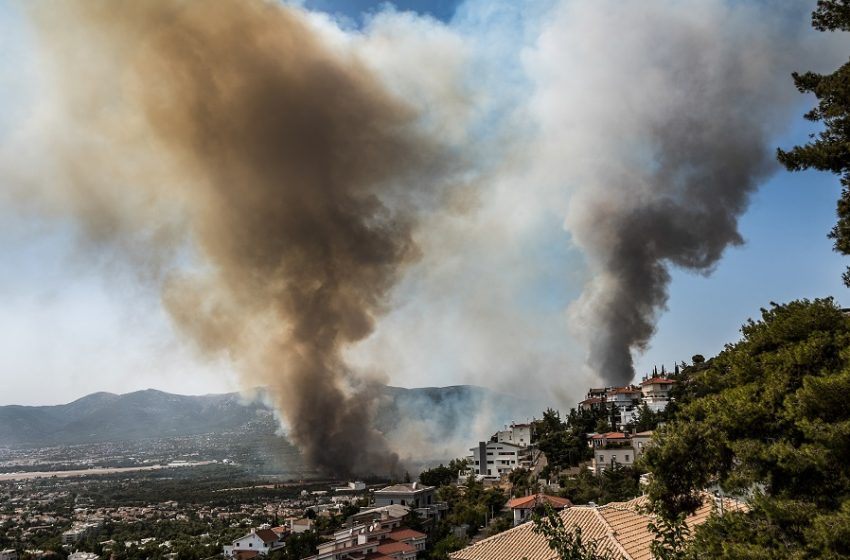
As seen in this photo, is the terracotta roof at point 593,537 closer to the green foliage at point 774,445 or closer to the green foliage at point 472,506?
the green foliage at point 774,445

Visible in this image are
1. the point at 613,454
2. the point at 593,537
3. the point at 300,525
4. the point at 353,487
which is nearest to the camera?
the point at 593,537

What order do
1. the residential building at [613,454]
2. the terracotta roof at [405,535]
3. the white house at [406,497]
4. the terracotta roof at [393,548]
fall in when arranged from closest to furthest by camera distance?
the terracotta roof at [393,548] → the terracotta roof at [405,535] → the residential building at [613,454] → the white house at [406,497]

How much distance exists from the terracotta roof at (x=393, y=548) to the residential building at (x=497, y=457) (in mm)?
26476

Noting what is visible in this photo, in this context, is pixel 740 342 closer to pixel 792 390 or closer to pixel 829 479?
pixel 792 390

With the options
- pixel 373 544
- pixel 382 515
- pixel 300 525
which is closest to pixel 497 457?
pixel 300 525

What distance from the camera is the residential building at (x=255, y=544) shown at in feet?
113

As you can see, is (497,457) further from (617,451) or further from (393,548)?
(393,548)

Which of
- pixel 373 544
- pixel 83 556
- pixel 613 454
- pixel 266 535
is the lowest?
pixel 83 556

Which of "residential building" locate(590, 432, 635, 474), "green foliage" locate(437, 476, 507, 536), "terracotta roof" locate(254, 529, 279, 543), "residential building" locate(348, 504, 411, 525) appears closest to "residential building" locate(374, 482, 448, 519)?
"green foliage" locate(437, 476, 507, 536)

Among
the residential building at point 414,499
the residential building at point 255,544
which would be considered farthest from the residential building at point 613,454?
the residential building at point 255,544

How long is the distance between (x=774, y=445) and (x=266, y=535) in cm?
3510

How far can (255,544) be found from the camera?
35.4m

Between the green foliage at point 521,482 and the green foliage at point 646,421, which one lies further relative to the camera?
the green foliage at point 646,421

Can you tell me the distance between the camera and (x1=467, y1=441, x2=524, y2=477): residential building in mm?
53906
